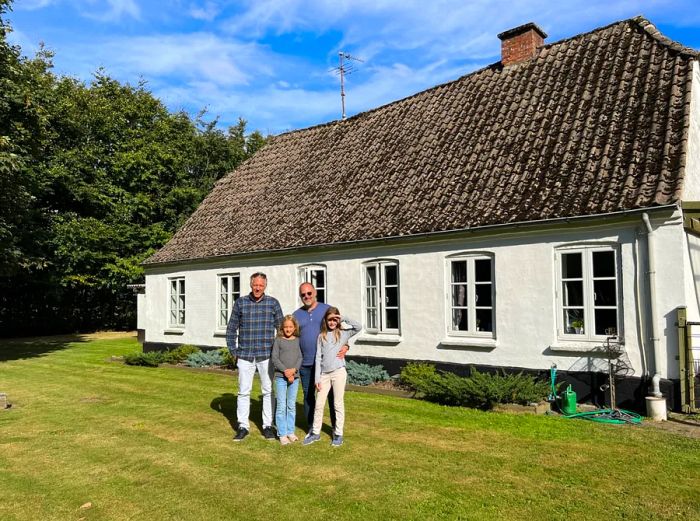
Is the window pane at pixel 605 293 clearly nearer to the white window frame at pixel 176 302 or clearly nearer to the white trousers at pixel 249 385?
the white trousers at pixel 249 385

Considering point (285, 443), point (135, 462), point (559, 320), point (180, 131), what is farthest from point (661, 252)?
point (180, 131)

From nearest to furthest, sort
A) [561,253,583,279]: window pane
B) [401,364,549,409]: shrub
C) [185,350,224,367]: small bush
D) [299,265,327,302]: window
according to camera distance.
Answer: [401,364,549,409]: shrub, [561,253,583,279]: window pane, [299,265,327,302]: window, [185,350,224,367]: small bush

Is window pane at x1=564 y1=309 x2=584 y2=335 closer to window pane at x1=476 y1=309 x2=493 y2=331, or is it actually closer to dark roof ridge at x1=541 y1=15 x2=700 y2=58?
window pane at x1=476 y1=309 x2=493 y2=331

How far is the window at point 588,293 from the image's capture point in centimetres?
997

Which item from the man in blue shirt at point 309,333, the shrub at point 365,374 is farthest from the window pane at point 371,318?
the man in blue shirt at point 309,333

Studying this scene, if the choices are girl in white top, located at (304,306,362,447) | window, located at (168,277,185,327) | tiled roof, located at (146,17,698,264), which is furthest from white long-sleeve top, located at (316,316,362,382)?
window, located at (168,277,185,327)

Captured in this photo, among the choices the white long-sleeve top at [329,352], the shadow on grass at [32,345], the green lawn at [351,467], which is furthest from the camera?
the shadow on grass at [32,345]

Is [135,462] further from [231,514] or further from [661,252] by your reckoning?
[661,252]

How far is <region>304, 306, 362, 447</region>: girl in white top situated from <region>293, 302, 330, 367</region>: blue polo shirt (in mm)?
93

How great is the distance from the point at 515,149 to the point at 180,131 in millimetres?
28992

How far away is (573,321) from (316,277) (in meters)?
6.75

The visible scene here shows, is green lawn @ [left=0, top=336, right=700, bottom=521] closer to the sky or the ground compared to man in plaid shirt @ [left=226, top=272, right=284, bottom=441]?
closer to the ground

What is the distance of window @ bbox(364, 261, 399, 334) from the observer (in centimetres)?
1316

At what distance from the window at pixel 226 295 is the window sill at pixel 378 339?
5.18 metres
